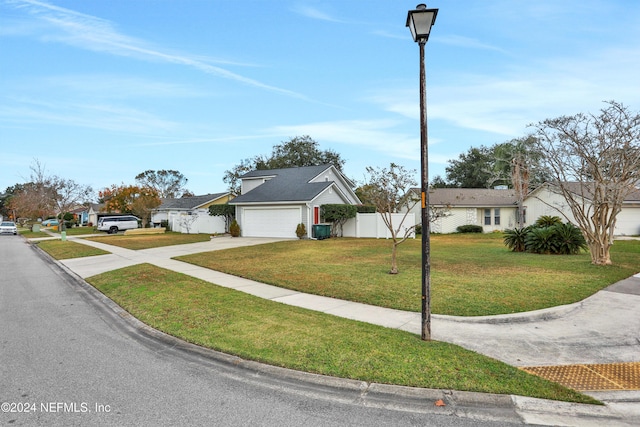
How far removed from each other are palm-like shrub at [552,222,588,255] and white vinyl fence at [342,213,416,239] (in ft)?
32.0

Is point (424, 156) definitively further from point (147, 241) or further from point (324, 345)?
point (147, 241)

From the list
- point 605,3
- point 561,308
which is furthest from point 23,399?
point 605,3

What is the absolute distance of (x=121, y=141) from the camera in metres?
25.3

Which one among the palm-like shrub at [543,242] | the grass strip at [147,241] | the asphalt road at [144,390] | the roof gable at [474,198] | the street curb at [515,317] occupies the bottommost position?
the asphalt road at [144,390]

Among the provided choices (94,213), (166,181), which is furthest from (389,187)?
(166,181)

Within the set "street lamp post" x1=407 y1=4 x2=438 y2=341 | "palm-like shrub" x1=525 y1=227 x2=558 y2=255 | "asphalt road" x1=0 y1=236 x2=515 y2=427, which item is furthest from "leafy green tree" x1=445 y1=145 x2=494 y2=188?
"asphalt road" x1=0 y1=236 x2=515 y2=427

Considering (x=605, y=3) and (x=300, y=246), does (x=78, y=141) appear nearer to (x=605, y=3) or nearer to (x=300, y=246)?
(x=300, y=246)

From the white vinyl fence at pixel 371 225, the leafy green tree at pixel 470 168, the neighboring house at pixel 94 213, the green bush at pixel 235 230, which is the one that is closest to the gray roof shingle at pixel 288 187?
the green bush at pixel 235 230

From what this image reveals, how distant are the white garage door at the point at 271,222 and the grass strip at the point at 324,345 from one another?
15793 millimetres

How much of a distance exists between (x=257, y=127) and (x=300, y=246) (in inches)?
478

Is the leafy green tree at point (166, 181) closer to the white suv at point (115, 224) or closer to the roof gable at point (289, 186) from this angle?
the white suv at point (115, 224)

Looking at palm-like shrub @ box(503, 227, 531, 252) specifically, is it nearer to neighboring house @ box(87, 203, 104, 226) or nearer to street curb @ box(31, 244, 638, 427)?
street curb @ box(31, 244, 638, 427)

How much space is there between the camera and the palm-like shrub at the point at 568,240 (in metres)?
15.3

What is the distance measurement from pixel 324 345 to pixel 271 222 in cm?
2046
